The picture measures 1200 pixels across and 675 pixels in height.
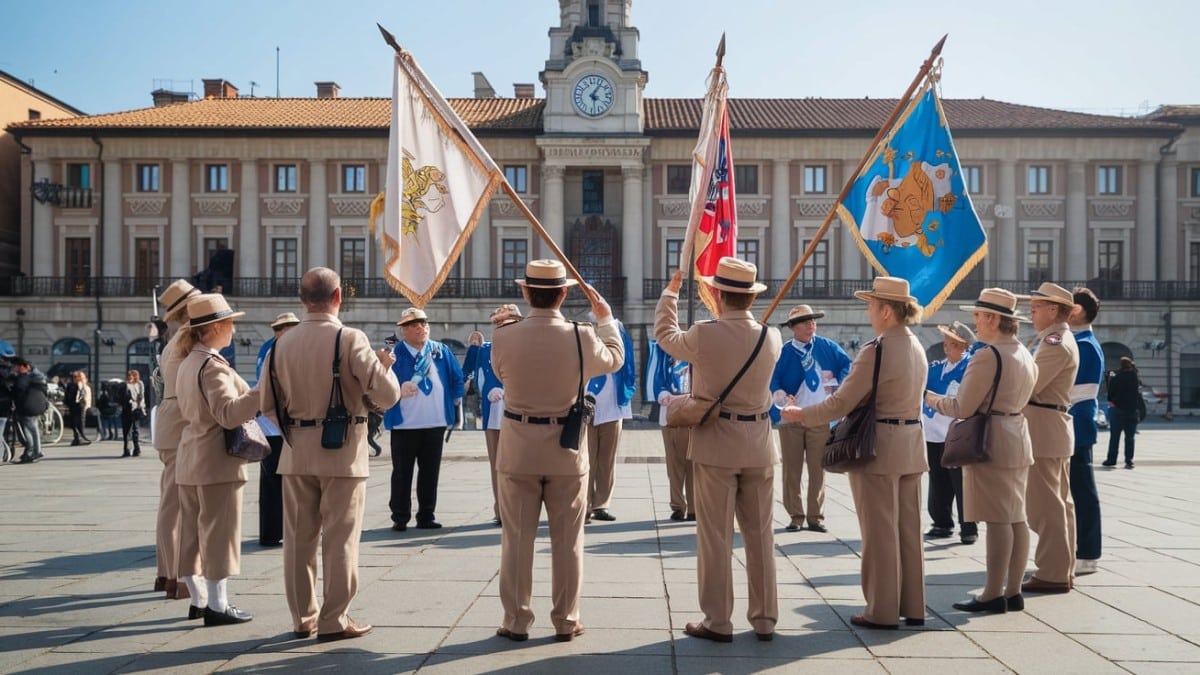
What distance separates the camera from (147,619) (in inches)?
259

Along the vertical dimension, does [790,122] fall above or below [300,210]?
above

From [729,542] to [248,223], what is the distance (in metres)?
42.3

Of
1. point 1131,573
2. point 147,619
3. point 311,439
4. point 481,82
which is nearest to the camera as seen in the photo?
point 311,439

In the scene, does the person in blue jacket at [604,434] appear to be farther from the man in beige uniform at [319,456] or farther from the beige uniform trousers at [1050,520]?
the man in beige uniform at [319,456]

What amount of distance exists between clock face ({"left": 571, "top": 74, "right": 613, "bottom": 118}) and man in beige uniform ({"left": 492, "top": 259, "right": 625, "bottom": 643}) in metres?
39.3

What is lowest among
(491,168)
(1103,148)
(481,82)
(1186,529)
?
(1186,529)

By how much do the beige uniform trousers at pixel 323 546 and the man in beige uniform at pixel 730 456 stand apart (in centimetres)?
199

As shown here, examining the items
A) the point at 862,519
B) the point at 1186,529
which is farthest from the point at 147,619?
the point at 1186,529

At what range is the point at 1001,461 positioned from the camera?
22.2 feet

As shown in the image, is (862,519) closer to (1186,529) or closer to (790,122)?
(1186,529)

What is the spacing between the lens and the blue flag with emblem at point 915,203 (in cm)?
897

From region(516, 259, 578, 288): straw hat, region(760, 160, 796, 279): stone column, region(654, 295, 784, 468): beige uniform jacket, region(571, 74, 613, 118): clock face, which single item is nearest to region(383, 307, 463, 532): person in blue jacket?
region(516, 259, 578, 288): straw hat

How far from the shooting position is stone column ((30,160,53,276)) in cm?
4484

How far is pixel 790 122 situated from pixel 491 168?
39368mm
